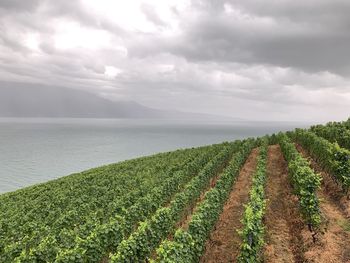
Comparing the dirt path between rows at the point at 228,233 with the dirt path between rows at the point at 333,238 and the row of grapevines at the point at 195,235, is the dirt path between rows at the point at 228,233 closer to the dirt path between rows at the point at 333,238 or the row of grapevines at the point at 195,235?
the row of grapevines at the point at 195,235

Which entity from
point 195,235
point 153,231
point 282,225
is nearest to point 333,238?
point 282,225

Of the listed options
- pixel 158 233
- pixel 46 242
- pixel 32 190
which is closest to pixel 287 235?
pixel 158 233

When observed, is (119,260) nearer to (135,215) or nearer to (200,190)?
(135,215)

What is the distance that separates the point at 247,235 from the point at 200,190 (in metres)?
16.3

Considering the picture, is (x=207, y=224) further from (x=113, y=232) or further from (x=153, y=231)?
(x=113, y=232)

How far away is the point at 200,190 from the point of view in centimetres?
3231

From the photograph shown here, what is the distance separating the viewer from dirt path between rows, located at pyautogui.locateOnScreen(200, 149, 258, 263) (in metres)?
19.0

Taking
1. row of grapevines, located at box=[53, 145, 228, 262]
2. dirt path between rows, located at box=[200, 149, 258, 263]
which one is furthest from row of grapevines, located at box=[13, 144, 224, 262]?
dirt path between rows, located at box=[200, 149, 258, 263]

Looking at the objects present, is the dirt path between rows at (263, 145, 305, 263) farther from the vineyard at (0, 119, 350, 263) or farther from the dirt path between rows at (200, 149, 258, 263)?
the dirt path between rows at (200, 149, 258, 263)

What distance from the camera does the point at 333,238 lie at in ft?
60.2

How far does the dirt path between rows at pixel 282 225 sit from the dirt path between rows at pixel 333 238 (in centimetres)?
78

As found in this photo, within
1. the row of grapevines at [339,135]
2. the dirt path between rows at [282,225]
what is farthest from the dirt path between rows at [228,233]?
the row of grapevines at [339,135]

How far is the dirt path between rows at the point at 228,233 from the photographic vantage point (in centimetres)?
1902

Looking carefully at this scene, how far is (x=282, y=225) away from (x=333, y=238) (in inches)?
158
